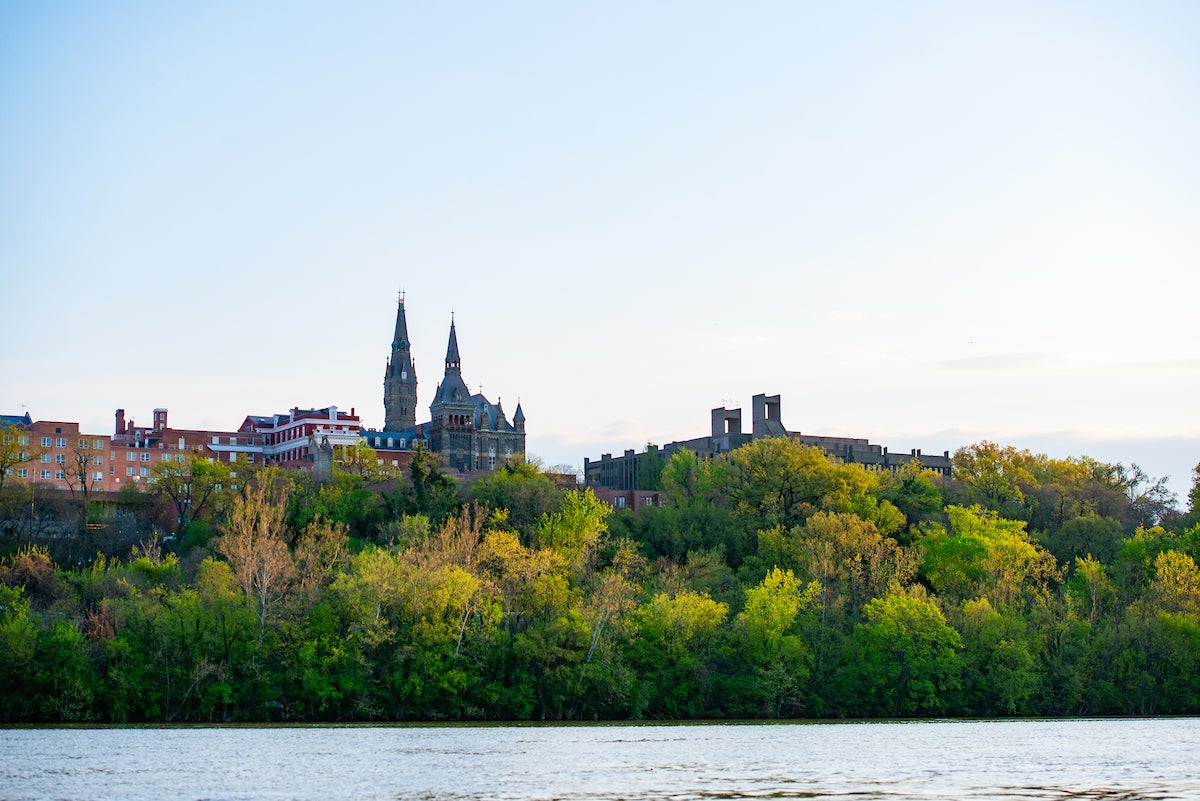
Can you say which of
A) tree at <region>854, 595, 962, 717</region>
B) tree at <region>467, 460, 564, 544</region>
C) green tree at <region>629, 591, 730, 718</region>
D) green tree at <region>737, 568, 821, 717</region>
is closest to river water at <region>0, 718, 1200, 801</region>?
green tree at <region>629, 591, 730, 718</region>

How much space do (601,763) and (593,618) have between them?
88.9ft

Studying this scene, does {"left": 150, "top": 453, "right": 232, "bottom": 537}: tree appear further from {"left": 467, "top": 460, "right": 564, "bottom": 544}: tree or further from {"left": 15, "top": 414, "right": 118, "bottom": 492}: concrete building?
{"left": 15, "top": 414, "right": 118, "bottom": 492}: concrete building

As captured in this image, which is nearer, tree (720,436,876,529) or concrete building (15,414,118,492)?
tree (720,436,876,529)

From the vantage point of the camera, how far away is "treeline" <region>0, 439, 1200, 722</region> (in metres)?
77.6

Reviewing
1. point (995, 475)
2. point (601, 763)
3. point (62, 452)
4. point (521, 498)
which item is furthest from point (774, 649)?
point (62, 452)

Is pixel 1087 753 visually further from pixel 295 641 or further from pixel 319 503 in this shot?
pixel 319 503

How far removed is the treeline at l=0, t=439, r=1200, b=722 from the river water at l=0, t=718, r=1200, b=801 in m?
4.53

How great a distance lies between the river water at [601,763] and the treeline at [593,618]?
4.53 metres

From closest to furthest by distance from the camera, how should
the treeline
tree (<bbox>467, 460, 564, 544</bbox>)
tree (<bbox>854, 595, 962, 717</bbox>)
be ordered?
the treeline < tree (<bbox>854, 595, 962, 717</bbox>) < tree (<bbox>467, 460, 564, 544</bbox>)

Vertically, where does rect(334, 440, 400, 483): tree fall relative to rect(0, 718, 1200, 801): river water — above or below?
above

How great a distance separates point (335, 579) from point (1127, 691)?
42.6 m

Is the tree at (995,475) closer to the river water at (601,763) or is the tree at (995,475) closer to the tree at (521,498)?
the tree at (521,498)

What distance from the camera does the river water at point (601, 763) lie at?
47125mm

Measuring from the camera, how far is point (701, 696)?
83812 mm
